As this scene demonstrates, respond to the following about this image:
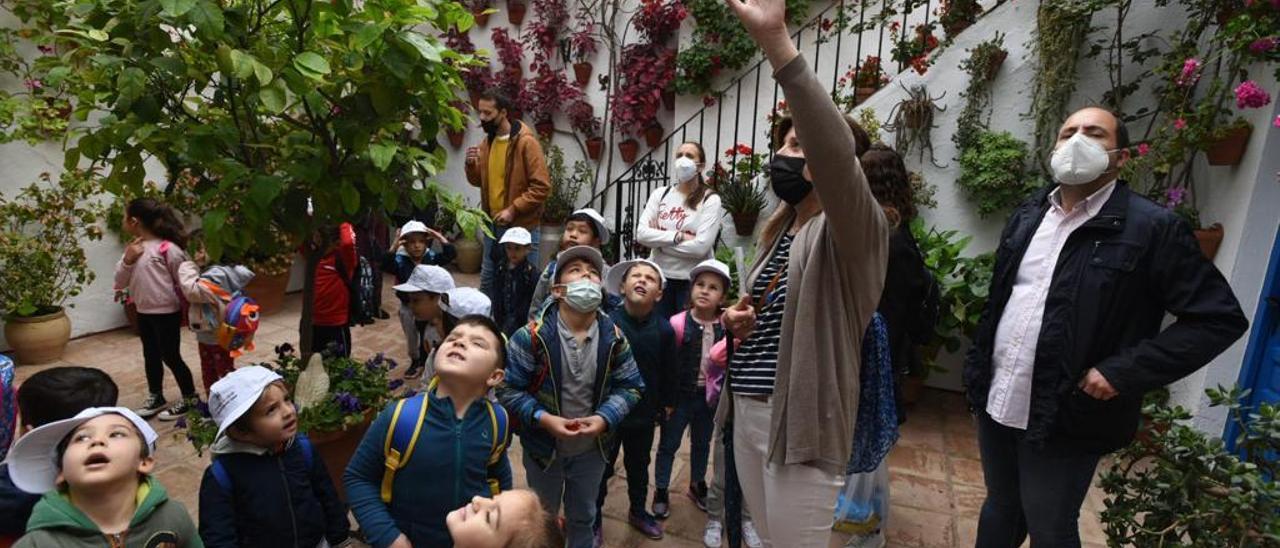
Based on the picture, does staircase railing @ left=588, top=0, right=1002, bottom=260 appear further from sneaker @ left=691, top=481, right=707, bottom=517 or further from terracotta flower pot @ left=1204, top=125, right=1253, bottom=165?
sneaker @ left=691, top=481, right=707, bottom=517

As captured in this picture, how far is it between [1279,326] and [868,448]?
2.89 meters

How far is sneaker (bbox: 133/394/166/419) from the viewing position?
15.3 feet

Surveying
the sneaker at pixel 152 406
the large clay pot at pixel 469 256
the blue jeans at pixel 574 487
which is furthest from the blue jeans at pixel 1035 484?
the large clay pot at pixel 469 256

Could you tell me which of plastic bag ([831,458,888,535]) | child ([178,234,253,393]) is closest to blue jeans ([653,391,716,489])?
plastic bag ([831,458,888,535])

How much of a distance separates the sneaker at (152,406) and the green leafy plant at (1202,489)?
17.7ft

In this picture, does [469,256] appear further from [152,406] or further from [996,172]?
[996,172]

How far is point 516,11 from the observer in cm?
865

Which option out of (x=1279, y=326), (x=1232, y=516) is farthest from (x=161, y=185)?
(x=1279, y=326)

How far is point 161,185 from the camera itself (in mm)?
6660

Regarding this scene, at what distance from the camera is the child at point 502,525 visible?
1.57m

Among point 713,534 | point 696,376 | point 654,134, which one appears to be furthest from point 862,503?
point 654,134

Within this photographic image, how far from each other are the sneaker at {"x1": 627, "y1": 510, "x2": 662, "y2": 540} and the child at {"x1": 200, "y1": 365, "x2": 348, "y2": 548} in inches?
63.5

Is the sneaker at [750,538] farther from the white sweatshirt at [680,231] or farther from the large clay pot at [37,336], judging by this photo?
the large clay pot at [37,336]

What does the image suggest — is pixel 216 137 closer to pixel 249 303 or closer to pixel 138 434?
pixel 138 434
